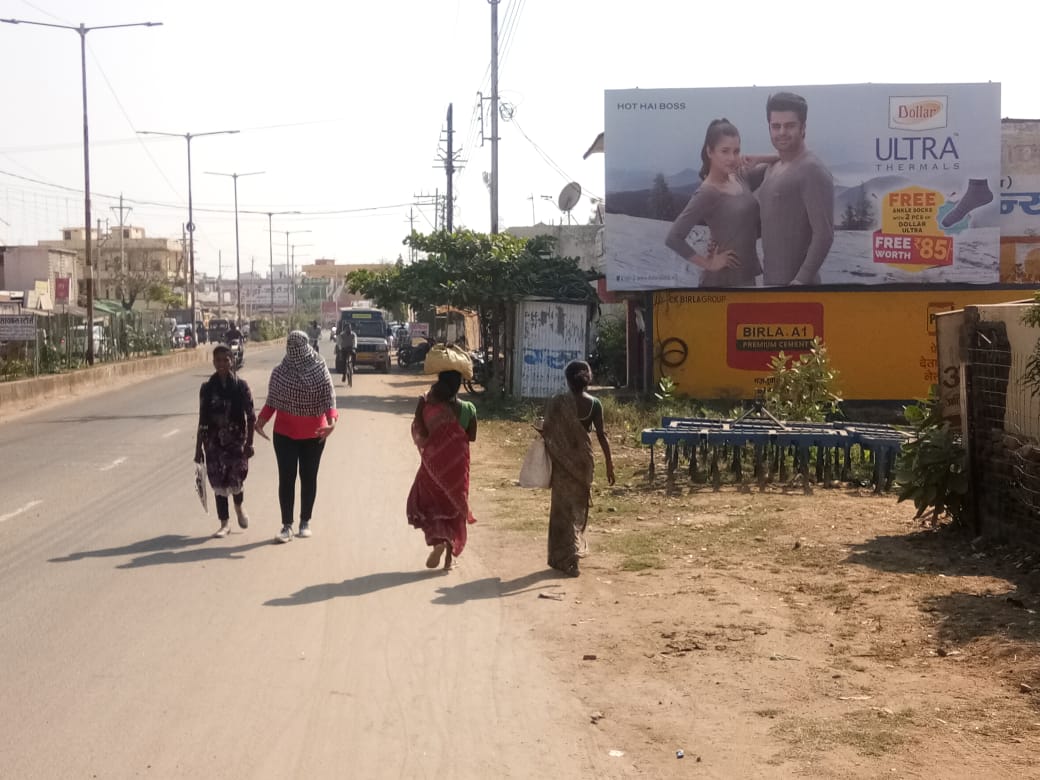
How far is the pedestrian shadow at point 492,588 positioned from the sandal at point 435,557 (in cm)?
38

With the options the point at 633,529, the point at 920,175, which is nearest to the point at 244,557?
the point at 633,529

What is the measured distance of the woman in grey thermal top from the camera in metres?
27.6

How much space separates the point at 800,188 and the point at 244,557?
2148cm

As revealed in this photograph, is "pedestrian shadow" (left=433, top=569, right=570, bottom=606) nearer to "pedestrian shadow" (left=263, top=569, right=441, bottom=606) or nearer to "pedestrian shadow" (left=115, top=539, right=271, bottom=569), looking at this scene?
"pedestrian shadow" (left=263, top=569, right=441, bottom=606)

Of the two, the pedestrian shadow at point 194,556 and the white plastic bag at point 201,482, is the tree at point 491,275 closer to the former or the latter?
the white plastic bag at point 201,482

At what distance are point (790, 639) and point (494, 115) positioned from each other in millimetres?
29359

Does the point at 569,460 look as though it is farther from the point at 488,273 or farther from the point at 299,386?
the point at 488,273

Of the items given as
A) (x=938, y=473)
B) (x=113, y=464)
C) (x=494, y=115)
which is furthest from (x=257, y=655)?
(x=494, y=115)

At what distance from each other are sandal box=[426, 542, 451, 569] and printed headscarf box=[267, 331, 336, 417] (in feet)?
Result: 5.80

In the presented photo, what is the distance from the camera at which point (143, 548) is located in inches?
376

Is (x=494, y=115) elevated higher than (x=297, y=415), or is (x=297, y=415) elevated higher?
(x=494, y=115)

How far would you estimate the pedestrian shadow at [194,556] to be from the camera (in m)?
8.95

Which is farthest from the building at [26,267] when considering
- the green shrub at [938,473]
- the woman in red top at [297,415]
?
the green shrub at [938,473]

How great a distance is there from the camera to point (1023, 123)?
31.9m
